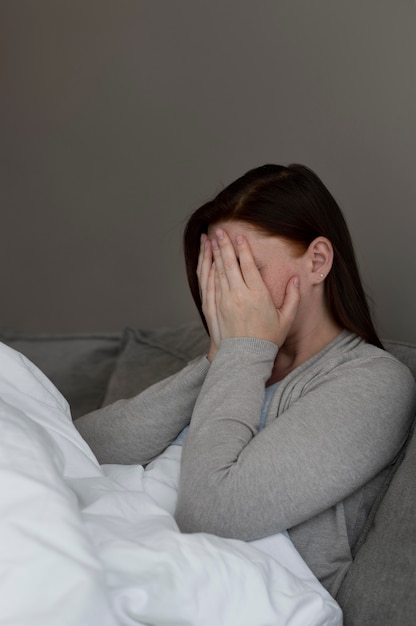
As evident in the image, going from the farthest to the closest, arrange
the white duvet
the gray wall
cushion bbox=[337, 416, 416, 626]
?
1. the gray wall
2. cushion bbox=[337, 416, 416, 626]
3. the white duvet

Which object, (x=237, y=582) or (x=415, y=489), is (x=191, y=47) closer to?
(x=415, y=489)

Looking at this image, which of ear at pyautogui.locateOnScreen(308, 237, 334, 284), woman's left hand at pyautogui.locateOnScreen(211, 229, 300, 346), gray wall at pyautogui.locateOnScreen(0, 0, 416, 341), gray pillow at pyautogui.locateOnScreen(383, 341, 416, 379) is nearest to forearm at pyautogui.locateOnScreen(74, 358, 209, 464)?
woman's left hand at pyautogui.locateOnScreen(211, 229, 300, 346)

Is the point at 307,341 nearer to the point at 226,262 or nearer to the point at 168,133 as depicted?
the point at 226,262

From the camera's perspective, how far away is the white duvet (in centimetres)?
75

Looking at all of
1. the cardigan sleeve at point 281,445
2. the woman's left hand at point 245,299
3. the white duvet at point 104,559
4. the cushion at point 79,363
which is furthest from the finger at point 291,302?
the cushion at point 79,363

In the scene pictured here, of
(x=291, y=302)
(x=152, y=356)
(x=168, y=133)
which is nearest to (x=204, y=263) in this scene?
(x=291, y=302)

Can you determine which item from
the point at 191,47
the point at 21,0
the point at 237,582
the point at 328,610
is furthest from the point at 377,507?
the point at 21,0

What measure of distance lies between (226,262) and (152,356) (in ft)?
2.18

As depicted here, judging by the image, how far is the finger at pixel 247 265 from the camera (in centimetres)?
134

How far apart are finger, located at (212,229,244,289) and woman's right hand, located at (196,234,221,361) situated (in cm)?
3

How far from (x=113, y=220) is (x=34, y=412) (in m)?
1.56

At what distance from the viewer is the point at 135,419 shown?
1.41m

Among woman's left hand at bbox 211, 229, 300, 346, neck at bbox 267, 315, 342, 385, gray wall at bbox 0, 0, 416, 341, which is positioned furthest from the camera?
gray wall at bbox 0, 0, 416, 341

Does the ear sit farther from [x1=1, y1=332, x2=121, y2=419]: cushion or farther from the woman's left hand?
[x1=1, y1=332, x2=121, y2=419]: cushion
